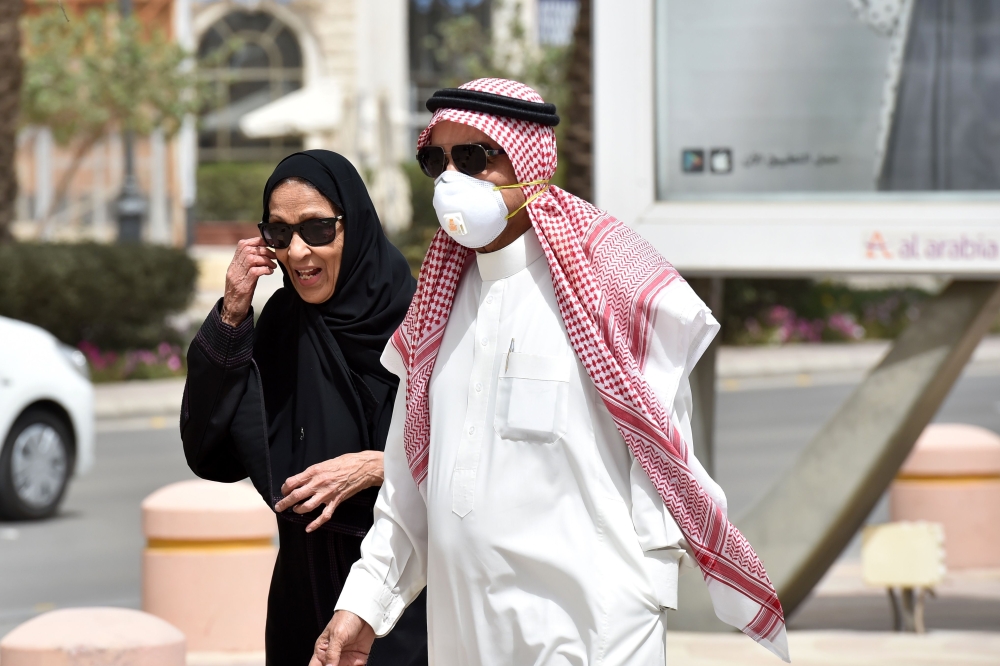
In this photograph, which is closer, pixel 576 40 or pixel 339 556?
pixel 339 556

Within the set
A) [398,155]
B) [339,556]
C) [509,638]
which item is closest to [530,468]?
[509,638]

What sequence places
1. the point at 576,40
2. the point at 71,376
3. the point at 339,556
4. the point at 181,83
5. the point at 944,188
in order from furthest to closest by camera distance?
1. the point at 181,83
2. the point at 71,376
3. the point at 576,40
4. the point at 944,188
5. the point at 339,556

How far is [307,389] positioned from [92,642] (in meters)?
1.53

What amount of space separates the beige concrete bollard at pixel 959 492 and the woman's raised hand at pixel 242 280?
205 inches

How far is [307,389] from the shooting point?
3.55 meters

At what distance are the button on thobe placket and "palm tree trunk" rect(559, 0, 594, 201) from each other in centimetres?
424

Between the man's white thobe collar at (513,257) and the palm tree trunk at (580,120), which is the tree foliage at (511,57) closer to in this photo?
the palm tree trunk at (580,120)

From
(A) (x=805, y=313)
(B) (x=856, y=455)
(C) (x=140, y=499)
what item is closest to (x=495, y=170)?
(B) (x=856, y=455)

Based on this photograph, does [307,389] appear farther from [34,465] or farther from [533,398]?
[34,465]

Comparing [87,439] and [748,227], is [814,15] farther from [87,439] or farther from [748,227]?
[87,439]

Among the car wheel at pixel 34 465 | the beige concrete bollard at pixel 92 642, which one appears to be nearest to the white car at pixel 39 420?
the car wheel at pixel 34 465

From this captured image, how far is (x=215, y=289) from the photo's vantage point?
2791 cm

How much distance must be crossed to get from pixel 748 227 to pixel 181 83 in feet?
73.1

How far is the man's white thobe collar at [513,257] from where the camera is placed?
9.83ft
